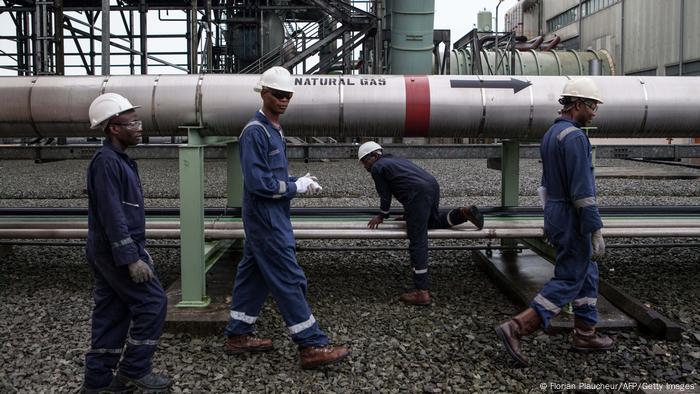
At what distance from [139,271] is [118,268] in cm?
13

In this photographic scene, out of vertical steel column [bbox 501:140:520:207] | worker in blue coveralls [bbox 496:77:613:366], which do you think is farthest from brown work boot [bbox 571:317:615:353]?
vertical steel column [bbox 501:140:520:207]

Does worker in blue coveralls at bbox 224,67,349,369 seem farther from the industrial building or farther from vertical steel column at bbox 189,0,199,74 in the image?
vertical steel column at bbox 189,0,199,74

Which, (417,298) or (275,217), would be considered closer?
(275,217)

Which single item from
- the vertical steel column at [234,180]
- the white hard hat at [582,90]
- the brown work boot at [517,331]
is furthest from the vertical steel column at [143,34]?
the brown work boot at [517,331]

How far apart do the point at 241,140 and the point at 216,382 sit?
1466mm

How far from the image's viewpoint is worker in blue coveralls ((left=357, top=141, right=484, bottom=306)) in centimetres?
501

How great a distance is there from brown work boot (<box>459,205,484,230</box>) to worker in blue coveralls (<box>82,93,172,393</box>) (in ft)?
8.91

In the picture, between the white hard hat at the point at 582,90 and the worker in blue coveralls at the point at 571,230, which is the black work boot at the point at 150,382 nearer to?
the worker in blue coveralls at the point at 571,230

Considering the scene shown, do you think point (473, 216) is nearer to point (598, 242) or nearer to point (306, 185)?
point (598, 242)

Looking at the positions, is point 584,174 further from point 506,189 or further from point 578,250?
point 506,189

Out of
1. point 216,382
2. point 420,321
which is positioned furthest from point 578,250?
point 216,382

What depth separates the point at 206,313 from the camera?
454 centimetres

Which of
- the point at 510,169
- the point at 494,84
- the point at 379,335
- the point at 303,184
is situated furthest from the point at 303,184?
the point at 510,169

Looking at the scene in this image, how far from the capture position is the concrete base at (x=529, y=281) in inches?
173
